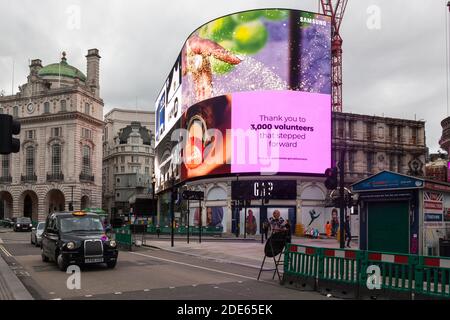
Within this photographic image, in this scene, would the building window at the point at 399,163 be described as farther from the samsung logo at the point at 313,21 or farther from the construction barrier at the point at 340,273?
the construction barrier at the point at 340,273

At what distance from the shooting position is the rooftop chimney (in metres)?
95.2

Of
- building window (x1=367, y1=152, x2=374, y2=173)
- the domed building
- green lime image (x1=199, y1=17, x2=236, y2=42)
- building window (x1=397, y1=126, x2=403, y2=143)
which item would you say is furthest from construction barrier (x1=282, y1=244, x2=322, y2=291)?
the domed building

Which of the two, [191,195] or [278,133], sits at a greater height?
[278,133]

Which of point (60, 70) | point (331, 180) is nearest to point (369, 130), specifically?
point (331, 180)

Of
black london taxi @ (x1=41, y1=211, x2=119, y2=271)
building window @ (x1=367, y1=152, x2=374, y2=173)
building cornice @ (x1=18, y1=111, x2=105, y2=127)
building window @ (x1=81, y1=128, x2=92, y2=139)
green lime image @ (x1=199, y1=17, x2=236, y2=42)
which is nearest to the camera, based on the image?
black london taxi @ (x1=41, y1=211, x2=119, y2=271)

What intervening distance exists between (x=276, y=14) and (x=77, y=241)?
4033 cm

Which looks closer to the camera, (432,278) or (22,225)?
(432,278)

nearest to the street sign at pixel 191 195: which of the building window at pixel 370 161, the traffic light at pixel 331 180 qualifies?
the traffic light at pixel 331 180

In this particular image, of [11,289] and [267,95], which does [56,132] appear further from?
[11,289]

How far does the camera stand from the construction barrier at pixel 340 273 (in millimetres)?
11375

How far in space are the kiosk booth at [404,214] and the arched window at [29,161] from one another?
7974 centimetres

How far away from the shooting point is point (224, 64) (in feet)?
170

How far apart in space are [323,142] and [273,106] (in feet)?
20.3

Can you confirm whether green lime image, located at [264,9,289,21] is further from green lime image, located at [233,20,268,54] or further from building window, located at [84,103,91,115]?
building window, located at [84,103,91,115]
